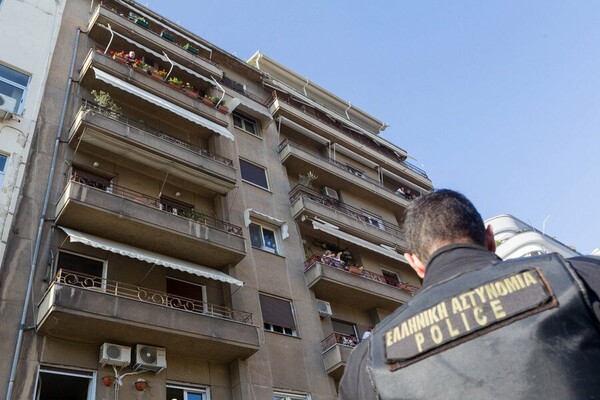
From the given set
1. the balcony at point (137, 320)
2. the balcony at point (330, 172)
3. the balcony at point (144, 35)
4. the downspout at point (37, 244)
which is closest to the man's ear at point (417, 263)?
the balcony at point (137, 320)

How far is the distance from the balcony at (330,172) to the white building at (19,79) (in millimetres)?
8673

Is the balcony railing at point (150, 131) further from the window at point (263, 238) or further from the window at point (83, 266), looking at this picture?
the window at point (83, 266)

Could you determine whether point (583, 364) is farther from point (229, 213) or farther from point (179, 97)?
point (179, 97)

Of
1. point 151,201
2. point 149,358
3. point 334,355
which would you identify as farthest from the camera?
point 334,355

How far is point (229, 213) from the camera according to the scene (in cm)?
1568

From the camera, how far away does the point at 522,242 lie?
25.7 meters

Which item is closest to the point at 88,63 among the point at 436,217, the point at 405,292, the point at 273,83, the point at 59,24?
the point at 59,24

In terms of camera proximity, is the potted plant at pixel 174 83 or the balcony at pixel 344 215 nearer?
the potted plant at pixel 174 83

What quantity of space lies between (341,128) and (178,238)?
14.0 metres

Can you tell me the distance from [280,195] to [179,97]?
4.68 metres

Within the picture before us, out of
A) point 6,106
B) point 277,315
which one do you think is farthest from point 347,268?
point 6,106

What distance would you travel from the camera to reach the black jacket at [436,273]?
1.85m

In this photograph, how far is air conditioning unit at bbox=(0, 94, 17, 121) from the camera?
12352 millimetres

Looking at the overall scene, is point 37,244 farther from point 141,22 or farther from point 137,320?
point 141,22
